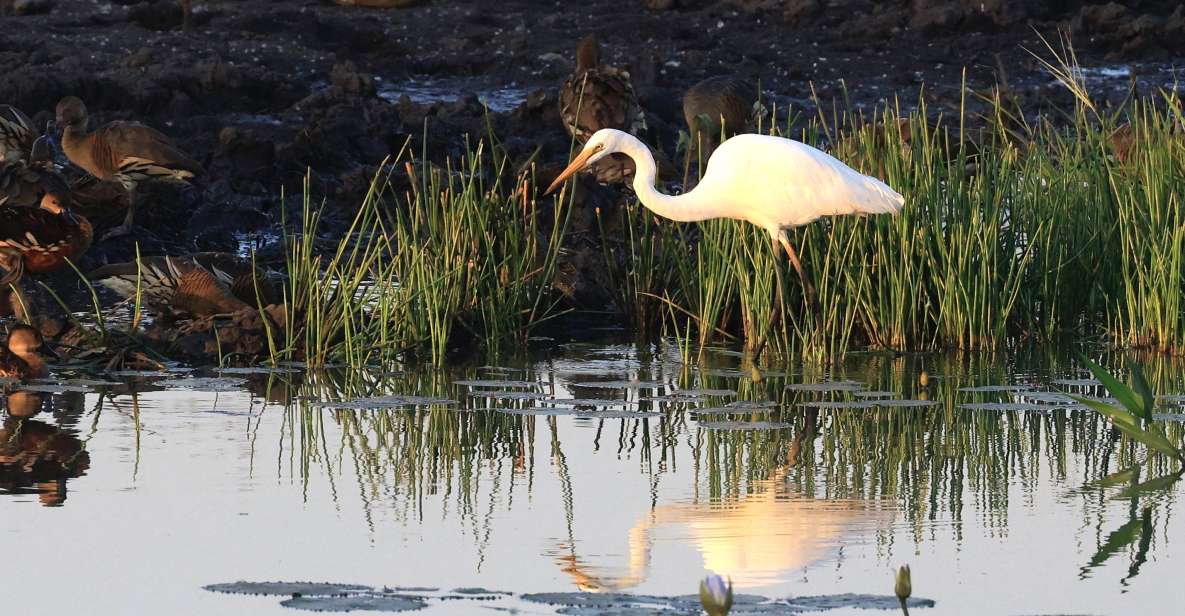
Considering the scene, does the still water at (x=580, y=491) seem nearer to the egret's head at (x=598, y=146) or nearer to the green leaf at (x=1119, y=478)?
the green leaf at (x=1119, y=478)

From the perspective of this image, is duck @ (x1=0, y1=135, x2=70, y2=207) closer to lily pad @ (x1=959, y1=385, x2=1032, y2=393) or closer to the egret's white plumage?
the egret's white plumage

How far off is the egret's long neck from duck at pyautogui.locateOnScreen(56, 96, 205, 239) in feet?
15.5

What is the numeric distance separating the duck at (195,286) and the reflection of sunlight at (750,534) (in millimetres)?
4377

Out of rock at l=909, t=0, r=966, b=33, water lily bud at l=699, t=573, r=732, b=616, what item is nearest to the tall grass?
water lily bud at l=699, t=573, r=732, b=616

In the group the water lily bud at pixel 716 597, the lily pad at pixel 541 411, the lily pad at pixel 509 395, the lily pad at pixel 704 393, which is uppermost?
the lily pad at pixel 704 393

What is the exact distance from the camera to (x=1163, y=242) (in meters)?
9.59

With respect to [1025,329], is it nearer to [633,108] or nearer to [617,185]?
[617,185]

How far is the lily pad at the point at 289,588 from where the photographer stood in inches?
192

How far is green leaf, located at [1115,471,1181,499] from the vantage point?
20.6 ft

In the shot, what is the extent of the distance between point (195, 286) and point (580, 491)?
4.34 metres

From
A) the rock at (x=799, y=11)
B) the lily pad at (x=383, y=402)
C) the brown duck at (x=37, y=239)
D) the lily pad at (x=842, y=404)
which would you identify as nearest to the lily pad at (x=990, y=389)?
A: the lily pad at (x=842, y=404)

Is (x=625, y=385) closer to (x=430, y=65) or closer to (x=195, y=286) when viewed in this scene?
(x=195, y=286)

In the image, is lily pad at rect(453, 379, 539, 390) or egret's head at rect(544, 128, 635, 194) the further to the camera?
egret's head at rect(544, 128, 635, 194)

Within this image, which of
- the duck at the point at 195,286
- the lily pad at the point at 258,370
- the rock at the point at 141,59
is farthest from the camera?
the rock at the point at 141,59
